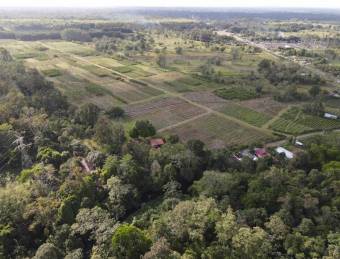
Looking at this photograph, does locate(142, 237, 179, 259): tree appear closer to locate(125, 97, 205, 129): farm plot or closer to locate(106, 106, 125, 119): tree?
locate(125, 97, 205, 129): farm plot

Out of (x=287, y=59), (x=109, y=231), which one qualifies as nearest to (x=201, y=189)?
(x=109, y=231)

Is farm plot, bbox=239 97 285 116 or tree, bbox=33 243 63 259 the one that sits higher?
tree, bbox=33 243 63 259

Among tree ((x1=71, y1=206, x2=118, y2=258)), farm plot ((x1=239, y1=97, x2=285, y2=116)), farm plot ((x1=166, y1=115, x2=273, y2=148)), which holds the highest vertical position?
tree ((x1=71, y1=206, x2=118, y2=258))

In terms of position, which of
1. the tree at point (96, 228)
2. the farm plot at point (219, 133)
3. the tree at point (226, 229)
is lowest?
the farm plot at point (219, 133)

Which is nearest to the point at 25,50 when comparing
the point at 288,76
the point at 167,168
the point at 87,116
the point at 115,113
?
the point at 115,113

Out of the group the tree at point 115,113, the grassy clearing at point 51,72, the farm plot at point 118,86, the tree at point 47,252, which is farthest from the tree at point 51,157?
the grassy clearing at point 51,72

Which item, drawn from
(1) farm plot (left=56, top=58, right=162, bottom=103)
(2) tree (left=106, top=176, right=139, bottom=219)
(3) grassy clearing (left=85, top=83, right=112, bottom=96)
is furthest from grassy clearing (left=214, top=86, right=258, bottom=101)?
(2) tree (left=106, top=176, right=139, bottom=219)

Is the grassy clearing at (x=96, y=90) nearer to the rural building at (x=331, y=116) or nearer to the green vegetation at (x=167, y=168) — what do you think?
the green vegetation at (x=167, y=168)

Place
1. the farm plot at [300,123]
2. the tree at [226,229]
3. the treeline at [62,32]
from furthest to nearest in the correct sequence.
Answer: the treeline at [62,32] < the farm plot at [300,123] < the tree at [226,229]
